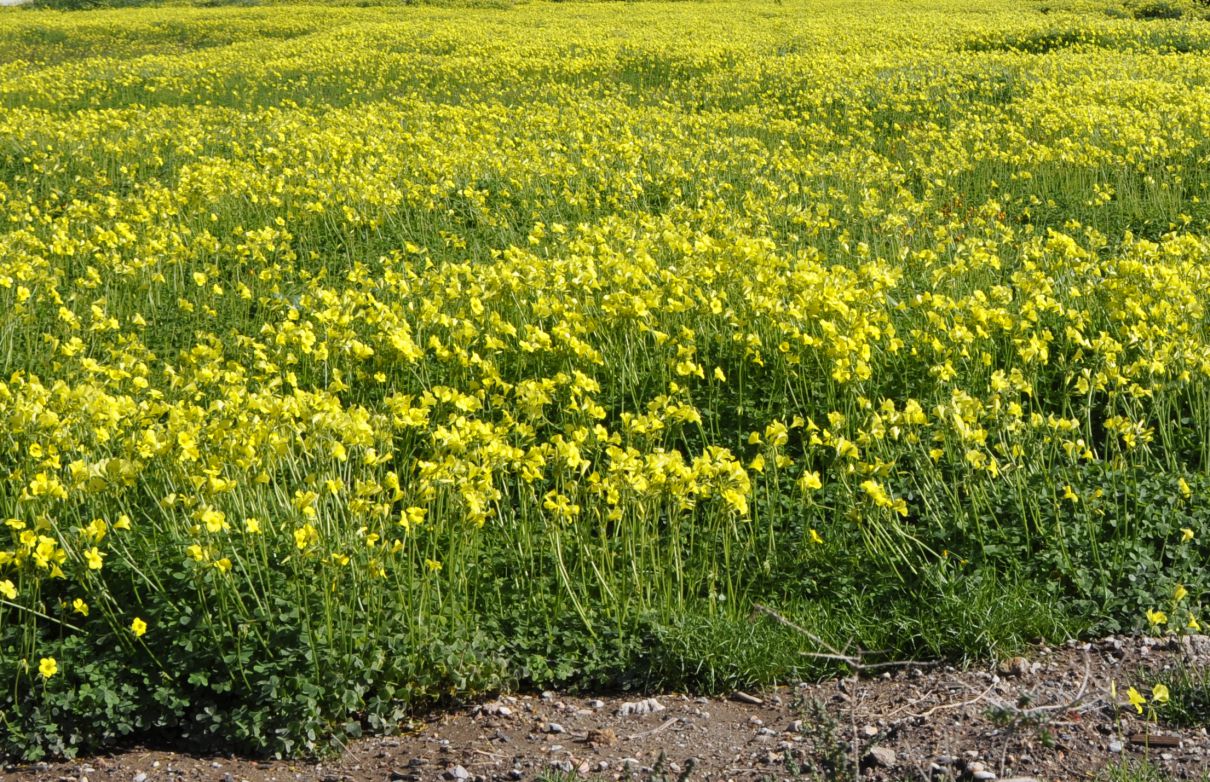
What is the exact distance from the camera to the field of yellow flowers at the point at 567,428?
151 inches

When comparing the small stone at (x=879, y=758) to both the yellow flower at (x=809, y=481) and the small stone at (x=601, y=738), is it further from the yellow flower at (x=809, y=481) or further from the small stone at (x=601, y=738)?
the yellow flower at (x=809, y=481)

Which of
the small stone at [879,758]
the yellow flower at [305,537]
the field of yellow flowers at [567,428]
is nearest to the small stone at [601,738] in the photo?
the field of yellow flowers at [567,428]

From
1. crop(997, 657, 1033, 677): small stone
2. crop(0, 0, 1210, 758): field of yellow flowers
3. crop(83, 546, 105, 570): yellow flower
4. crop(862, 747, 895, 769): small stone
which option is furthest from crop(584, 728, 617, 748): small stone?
crop(83, 546, 105, 570): yellow flower

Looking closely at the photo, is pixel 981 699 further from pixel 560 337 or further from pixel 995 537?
pixel 560 337

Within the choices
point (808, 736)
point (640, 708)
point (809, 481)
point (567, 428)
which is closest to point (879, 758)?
point (808, 736)

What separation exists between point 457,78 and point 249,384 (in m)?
14.2

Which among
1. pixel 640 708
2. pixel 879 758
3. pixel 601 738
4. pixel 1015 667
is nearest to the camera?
pixel 879 758

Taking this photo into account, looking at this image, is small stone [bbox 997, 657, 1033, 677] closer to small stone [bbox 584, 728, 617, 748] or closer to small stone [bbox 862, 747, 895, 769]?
small stone [bbox 862, 747, 895, 769]

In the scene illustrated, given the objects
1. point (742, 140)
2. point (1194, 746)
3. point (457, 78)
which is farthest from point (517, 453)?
point (457, 78)

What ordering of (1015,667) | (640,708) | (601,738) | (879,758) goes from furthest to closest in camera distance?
(1015,667) → (640,708) → (601,738) → (879,758)

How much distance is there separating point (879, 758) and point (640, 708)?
81 centimetres

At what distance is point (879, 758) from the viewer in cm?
337

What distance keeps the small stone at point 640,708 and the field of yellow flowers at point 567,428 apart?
0.11 meters

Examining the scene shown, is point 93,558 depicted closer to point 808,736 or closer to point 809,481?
point 808,736
